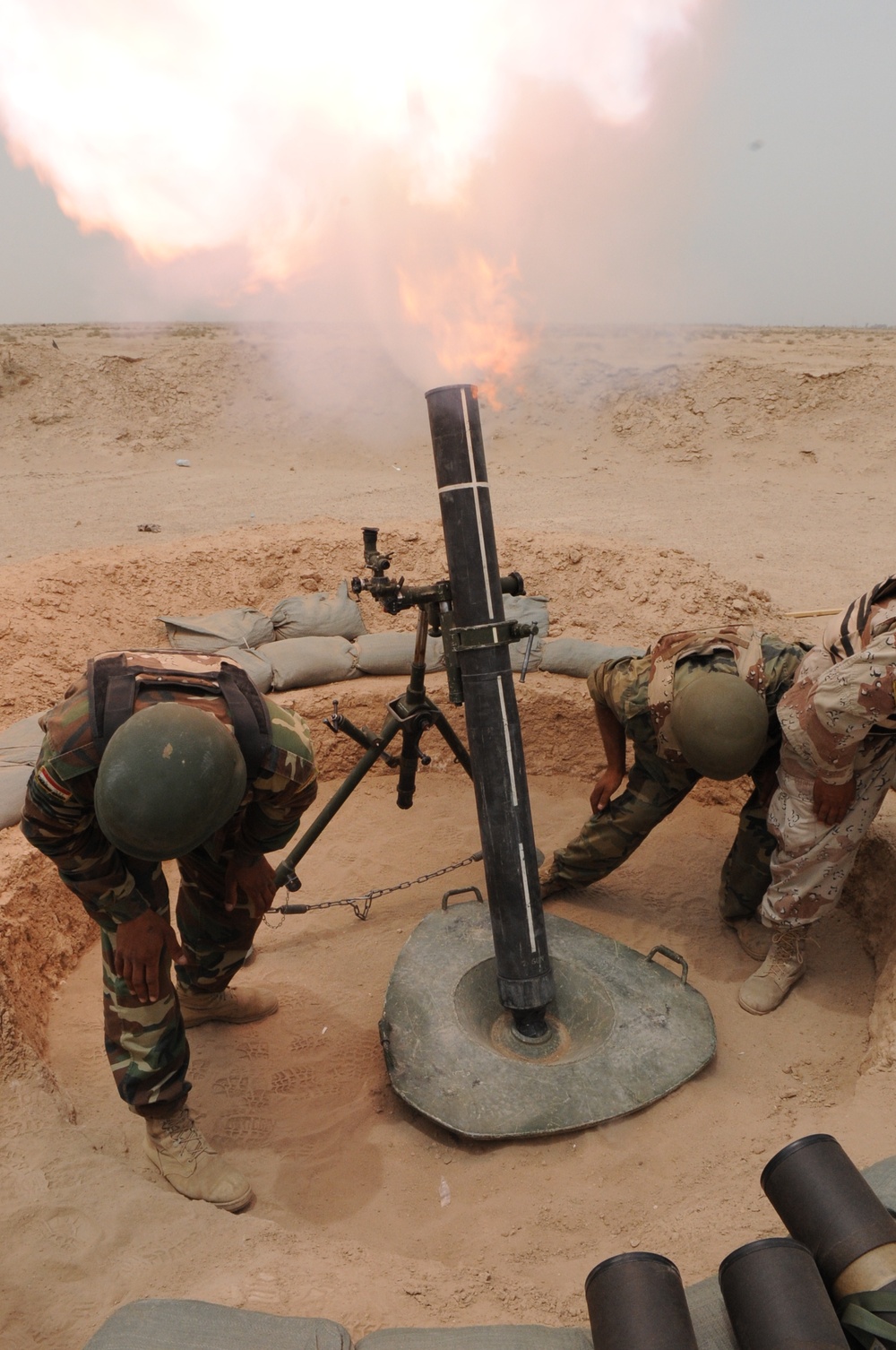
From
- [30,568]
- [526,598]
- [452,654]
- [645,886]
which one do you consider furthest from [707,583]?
[30,568]

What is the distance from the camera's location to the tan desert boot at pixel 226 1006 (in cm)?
308

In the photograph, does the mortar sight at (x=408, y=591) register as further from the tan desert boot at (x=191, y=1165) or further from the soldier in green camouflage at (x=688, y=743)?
the tan desert boot at (x=191, y=1165)

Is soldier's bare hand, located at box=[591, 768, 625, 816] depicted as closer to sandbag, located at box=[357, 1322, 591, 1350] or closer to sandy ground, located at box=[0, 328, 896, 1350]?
sandy ground, located at box=[0, 328, 896, 1350]

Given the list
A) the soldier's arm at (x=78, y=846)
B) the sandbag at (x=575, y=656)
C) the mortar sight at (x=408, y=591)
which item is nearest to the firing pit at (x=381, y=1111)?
the sandbag at (x=575, y=656)

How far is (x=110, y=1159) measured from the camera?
2.33 m

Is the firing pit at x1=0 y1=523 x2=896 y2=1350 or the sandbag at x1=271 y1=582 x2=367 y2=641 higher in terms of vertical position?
the sandbag at x1=271 y1=582 x2=367 y2=641

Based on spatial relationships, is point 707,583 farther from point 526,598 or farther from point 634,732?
point 634,732

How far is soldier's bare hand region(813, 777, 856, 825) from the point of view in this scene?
9.58 feet

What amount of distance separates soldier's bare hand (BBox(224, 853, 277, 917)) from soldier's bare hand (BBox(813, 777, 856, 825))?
6.05ft

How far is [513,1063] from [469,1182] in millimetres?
375

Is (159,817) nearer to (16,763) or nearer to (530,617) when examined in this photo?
(16,763)

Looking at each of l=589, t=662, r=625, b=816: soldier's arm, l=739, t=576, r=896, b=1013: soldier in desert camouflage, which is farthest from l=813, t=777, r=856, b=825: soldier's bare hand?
l=589, t=662, r=625, b=816: soldier's arm

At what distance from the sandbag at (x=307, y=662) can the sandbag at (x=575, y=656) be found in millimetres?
1101

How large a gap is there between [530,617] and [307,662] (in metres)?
1.34
